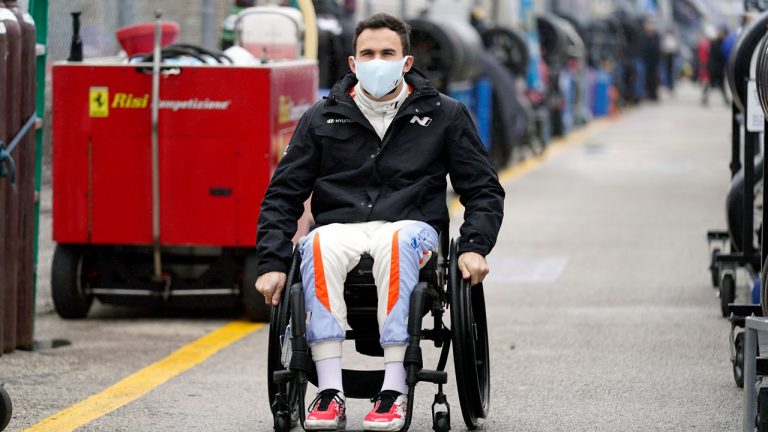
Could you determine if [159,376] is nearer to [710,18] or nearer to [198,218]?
[198,218]

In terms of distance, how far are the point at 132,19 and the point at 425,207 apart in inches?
265

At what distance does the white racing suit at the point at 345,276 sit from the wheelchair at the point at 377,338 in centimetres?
4

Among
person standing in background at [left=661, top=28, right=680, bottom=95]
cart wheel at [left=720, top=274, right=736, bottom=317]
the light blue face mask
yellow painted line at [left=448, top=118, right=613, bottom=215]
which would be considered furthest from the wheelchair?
person standing in background at [left=661, top=28, right=680, bottom=95]

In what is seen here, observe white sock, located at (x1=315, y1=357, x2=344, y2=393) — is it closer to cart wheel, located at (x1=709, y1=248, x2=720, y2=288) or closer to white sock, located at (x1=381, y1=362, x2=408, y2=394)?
white sock, located at (x1=381, y1=362, x2=408, y2=394)

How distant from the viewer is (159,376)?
23.5 ft

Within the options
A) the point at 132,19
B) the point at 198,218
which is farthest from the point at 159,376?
the point at 132,19

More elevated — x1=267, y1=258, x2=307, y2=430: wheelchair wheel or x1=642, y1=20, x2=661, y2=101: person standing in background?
x1=642, y1=20, x2=661, y2=101: person standing in background

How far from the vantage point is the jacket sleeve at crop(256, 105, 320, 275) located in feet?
18.8

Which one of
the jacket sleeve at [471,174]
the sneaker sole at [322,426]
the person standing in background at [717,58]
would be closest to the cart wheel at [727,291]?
the jacket sleeve at [471,174]

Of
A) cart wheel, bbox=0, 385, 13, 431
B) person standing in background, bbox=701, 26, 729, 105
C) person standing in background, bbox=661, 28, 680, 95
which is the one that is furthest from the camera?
person standing in background, bbox=661, 28, 680, 95

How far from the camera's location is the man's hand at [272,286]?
5562 millimetres

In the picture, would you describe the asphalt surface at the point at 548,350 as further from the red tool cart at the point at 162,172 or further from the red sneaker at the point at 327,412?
the red sneaker at the point at 327,412

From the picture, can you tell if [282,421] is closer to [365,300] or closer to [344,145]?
[365,300]

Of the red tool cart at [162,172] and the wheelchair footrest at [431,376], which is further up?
the red tool cart at [162,172]
